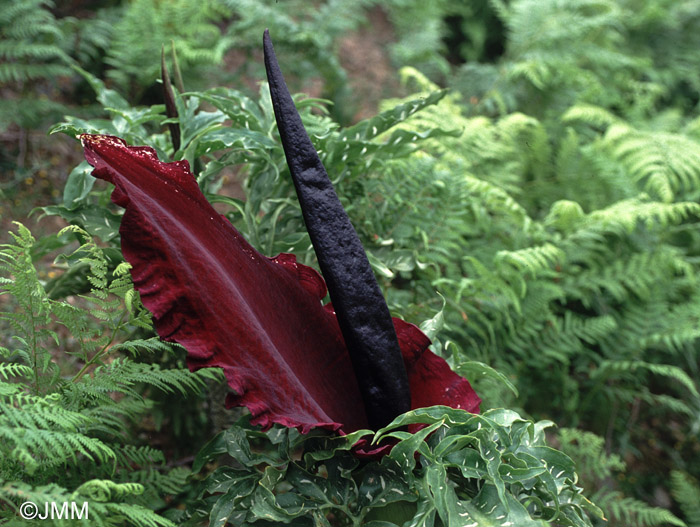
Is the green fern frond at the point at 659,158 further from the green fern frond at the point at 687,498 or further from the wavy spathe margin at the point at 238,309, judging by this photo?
the wavy spathe margin at the point at 238,309

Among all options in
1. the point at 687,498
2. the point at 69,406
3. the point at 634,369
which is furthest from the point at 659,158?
the point at 69,406

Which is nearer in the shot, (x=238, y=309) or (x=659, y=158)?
(x=238, y=309)

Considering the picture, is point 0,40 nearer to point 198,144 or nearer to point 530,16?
point 198,144

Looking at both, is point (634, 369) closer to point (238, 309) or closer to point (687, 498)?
point (687, 498)

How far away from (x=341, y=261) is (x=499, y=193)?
94 cm

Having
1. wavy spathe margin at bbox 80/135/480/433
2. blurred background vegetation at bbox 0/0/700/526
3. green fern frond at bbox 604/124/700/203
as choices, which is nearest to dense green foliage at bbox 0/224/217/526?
wavy spathe margin at bbox 80/135/480/433

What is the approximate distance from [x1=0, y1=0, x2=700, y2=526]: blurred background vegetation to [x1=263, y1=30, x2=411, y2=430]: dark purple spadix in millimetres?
230

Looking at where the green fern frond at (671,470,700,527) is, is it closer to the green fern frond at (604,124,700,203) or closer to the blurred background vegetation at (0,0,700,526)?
the blurred background vegetation at (0,0,700,526)

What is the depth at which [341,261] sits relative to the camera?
31.9 inches

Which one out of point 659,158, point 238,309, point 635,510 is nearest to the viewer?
point 238,309

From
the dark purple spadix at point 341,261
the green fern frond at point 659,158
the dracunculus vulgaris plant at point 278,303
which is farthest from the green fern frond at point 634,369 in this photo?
the dark purple spadix at point 341,261

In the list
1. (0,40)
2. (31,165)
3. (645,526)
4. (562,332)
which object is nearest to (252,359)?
(562,332)

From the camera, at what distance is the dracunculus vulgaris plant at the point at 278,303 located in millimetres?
697

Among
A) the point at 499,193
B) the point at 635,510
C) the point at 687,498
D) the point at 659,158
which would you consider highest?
the point at 499,193
